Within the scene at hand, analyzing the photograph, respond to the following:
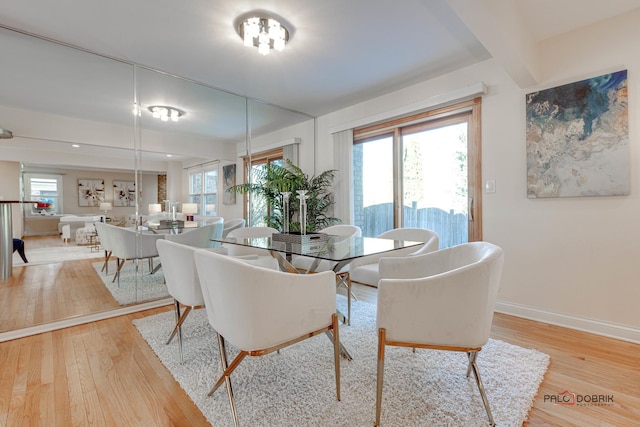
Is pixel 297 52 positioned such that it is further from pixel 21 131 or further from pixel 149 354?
pixel 149 354

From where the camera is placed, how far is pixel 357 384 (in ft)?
5.40

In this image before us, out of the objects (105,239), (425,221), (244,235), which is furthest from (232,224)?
(425,221)

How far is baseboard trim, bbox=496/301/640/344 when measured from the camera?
2201 millimetres

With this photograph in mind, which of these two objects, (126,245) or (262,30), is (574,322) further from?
(126,245)

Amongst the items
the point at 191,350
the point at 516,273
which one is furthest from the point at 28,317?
the point at 516,273

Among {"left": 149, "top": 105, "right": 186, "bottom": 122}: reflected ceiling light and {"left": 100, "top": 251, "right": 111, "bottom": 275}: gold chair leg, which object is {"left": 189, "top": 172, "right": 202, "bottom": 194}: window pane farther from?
{"left": 100, "top": 251, "right": 111, "bottom": 275}: gold chair leg

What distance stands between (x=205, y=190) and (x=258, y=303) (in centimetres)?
274

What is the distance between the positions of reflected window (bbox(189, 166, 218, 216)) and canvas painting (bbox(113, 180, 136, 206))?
2.04 ft

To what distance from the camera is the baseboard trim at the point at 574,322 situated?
2.20 meters

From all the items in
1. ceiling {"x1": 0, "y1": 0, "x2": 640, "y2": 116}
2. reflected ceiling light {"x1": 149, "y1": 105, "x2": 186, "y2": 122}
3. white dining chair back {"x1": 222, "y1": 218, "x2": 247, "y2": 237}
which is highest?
ceiling {"x1": 0, "y1": 0, "x2": 640, "y2": 116}

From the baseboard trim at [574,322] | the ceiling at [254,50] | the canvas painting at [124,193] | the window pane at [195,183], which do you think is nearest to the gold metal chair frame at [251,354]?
the ceiling at [254,50]

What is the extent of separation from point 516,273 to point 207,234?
129 inches

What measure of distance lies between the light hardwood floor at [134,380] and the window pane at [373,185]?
1.86 metres

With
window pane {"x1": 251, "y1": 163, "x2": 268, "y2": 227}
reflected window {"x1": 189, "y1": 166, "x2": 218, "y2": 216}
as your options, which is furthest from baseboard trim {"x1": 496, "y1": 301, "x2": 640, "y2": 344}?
reflected window {"x1": 189, "y1": 166, "x2": 218, "y2": 216}
